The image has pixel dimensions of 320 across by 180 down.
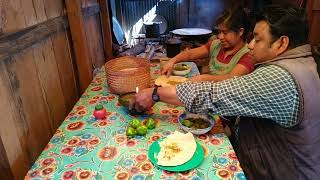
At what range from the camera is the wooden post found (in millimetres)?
1831

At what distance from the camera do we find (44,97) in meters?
1.48

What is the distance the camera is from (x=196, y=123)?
121 centimetres

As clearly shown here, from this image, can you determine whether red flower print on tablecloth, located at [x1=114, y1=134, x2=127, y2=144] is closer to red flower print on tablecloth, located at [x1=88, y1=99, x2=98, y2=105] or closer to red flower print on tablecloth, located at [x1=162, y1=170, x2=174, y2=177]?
red flower print on tablecloth, located at [x1=162, y1=170, x2=174, y2=177]

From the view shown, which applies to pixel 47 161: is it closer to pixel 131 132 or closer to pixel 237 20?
pixel 131 132

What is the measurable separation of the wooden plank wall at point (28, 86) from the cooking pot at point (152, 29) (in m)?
1.36

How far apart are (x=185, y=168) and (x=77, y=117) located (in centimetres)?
70

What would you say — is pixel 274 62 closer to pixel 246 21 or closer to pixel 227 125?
pixel 227 125

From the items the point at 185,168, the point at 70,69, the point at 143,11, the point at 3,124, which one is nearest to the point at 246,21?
the point at 185,168

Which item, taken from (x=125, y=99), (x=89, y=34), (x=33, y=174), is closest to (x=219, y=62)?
(x=125, y=99)

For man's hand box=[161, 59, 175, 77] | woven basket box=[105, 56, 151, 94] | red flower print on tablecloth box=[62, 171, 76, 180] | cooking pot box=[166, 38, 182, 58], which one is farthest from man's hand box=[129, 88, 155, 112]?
cooking pot box=[166, 38, 182, 58]

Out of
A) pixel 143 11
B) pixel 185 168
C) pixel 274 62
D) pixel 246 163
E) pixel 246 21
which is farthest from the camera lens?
pixel 143 11

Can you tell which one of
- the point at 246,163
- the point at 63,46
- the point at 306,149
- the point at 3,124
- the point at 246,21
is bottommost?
the point at 246,163

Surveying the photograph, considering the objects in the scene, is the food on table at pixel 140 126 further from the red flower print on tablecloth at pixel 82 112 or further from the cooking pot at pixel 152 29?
the cooking pot at pixel 152 29

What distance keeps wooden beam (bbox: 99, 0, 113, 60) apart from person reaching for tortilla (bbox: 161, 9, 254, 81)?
43.6 inches
